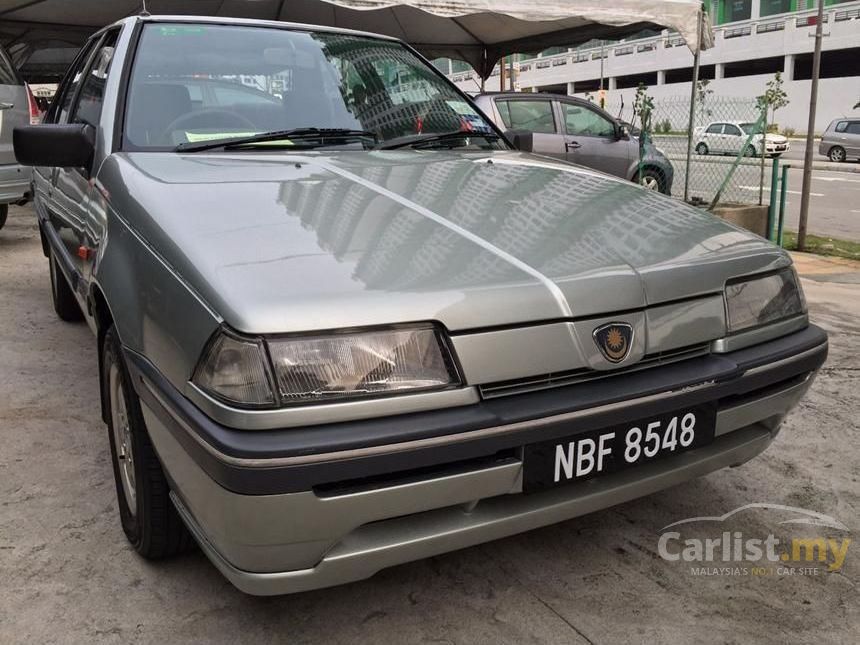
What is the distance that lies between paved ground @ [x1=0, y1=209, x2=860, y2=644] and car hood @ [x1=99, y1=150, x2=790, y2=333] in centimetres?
81

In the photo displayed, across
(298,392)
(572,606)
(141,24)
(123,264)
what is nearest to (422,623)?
(572,606)

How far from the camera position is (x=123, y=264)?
1997mm

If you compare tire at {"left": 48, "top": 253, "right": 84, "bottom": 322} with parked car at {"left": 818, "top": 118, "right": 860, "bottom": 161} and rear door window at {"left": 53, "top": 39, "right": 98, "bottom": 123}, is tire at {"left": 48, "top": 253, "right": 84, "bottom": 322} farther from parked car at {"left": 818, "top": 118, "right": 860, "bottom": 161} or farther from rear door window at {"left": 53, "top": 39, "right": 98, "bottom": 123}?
parked car at {"left": 818, "top": 118, "right": 860, "bottom": 161}

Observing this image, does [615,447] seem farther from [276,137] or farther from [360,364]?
[276,137]

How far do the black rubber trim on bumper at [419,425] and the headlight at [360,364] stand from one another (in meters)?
0.07

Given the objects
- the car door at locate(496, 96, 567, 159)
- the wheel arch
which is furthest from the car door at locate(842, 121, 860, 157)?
the wheel arch

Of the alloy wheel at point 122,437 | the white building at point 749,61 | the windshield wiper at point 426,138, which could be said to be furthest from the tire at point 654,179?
the white building at point 749,61

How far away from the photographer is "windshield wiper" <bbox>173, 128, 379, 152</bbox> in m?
2.45

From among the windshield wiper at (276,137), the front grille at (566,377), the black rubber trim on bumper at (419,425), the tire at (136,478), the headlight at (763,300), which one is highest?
the windshield wiper at (276,137)

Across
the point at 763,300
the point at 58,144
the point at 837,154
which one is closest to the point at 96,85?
the point at 58,144

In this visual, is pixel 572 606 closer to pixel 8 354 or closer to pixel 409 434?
pixel 409 434

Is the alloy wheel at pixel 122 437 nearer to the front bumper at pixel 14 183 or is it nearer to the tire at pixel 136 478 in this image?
the tire at pixel 136 478

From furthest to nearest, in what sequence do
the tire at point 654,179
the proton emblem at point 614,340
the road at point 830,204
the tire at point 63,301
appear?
the road at point 830,204 < the tire at point 654,179 < the tire at point 63,301 < the proton emblem at point 614,340

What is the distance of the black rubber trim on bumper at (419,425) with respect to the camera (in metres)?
1.44
